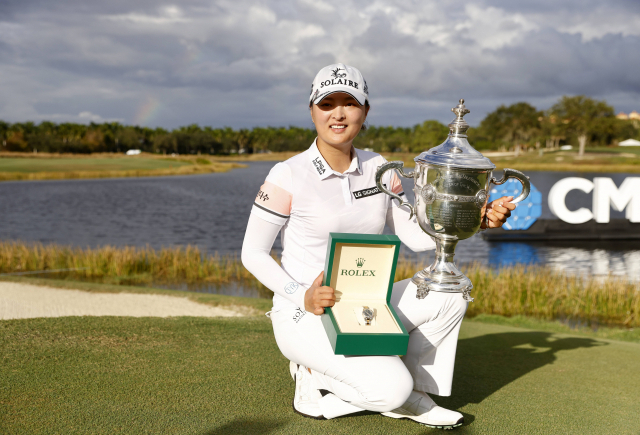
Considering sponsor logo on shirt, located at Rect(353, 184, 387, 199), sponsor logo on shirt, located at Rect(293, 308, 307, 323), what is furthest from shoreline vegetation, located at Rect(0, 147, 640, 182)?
sponsor logo on shirt, located at Rect(293, 308, 307, 323)

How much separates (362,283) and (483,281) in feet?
22.5

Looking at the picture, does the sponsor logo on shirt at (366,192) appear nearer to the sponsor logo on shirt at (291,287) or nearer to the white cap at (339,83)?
the white cap at (339,83)

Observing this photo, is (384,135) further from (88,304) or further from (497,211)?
(497,211)

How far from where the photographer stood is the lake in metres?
15.6

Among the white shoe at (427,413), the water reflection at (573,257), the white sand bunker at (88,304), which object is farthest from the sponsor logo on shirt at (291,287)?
the water reflection at (573,257)

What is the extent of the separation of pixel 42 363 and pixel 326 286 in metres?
2.20

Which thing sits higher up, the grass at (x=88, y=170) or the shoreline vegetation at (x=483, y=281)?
the grass at (x=88, y=170)

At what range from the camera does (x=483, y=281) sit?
29.0 feet

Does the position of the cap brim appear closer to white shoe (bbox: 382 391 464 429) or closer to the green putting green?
white shoe (bbox: 382 391 464 429)

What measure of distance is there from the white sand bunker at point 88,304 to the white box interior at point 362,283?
4.17 metres

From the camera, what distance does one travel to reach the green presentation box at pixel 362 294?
2.33 metres

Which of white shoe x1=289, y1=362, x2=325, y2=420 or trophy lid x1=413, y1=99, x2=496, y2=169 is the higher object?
trophy lid x1=413, y1=99, x2=496, y2=169

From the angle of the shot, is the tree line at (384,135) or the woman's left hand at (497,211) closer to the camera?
the woman's left hand at (497,211)

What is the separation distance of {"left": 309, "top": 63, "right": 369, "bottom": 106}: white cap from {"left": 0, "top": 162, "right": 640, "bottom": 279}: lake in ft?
25.5
